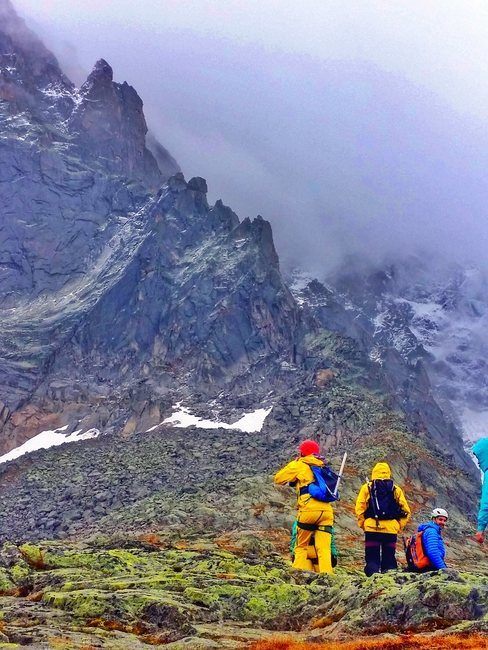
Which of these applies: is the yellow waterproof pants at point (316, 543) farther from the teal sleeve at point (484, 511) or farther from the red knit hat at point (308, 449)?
the teal sleeve at point (484, 511)

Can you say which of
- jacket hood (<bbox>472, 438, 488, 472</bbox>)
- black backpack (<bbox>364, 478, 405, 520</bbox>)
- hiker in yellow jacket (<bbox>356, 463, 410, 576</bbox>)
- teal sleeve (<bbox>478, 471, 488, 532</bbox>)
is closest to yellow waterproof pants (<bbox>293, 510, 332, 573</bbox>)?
hiker in yellow jacket (<bbox>356, 463, 410, 576</bbox>)

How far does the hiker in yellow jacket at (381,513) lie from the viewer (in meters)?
18.3

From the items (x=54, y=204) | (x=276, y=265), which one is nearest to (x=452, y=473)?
(x=276, y=265)

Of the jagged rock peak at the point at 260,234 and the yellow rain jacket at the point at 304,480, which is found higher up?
the jagged rock peak at the point at 260,234

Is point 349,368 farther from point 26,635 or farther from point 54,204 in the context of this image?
point 26,635

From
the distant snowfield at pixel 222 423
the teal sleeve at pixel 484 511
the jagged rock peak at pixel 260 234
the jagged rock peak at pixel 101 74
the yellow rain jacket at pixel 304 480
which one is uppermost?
the jagged rock peak at pixel 101 74

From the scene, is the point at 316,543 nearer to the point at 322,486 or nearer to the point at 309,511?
the point at 309,511

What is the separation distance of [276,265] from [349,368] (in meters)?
44.2

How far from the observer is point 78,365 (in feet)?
440

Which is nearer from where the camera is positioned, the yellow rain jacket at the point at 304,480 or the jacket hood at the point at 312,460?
the yellow rain jacket at the point at 304,480

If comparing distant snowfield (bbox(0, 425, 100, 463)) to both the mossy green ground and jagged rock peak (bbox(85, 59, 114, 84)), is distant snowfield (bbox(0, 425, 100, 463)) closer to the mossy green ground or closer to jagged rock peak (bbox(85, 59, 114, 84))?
the mossy green ground

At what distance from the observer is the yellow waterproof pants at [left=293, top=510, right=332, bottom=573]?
18547 millimetres

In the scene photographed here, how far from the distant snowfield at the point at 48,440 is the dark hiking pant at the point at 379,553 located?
3635 inches

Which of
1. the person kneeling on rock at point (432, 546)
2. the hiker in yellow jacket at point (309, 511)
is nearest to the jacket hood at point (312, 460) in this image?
the hiker in yellow jacket at point (309, 511)
